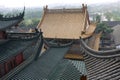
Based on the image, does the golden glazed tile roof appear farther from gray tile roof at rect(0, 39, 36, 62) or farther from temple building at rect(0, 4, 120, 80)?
gray tile roof at rect(0, 39, 36, 62)

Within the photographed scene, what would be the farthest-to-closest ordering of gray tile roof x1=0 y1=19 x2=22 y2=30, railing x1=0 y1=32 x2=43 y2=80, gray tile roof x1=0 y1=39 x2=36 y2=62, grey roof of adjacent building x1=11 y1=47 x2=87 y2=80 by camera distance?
gray tile roof x1=0 y1=19 x2=22 y2=30 → grey roof of adjacent building x1=11 y1=47 x2=87 y2=80 → gray tile roof x1=0 y1=39 x2=36 y2=62 → railing x1=0 y1=32 x2=43 y2=80

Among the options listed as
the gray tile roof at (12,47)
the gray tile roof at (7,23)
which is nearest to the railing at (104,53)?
the gray tile roof at (12,47)

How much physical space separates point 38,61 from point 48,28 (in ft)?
36.7

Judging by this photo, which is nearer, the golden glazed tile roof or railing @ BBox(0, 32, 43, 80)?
railing @ BBox(0, 32, 43, 80)

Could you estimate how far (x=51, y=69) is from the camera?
44.0ft

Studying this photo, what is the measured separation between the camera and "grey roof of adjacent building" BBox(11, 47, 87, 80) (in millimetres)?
12070

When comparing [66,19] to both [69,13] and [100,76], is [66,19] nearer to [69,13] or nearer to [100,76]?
[69,13]

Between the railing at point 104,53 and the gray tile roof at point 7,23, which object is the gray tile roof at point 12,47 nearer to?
the gray tile roof at point 7,23

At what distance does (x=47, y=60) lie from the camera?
14.7m

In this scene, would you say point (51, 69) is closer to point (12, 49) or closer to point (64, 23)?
point (12, 49)

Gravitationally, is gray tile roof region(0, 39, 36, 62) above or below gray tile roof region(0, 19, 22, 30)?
below

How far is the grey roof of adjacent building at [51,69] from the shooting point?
1207 cm

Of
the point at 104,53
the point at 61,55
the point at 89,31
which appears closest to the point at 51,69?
the point at 61,55

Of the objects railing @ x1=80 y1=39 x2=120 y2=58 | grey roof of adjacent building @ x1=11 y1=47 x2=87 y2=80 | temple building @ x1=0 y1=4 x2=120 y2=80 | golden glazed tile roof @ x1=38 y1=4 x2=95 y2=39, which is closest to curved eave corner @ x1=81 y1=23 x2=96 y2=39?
temple building @ x1=0 y1=4 x2=120 y2=80
